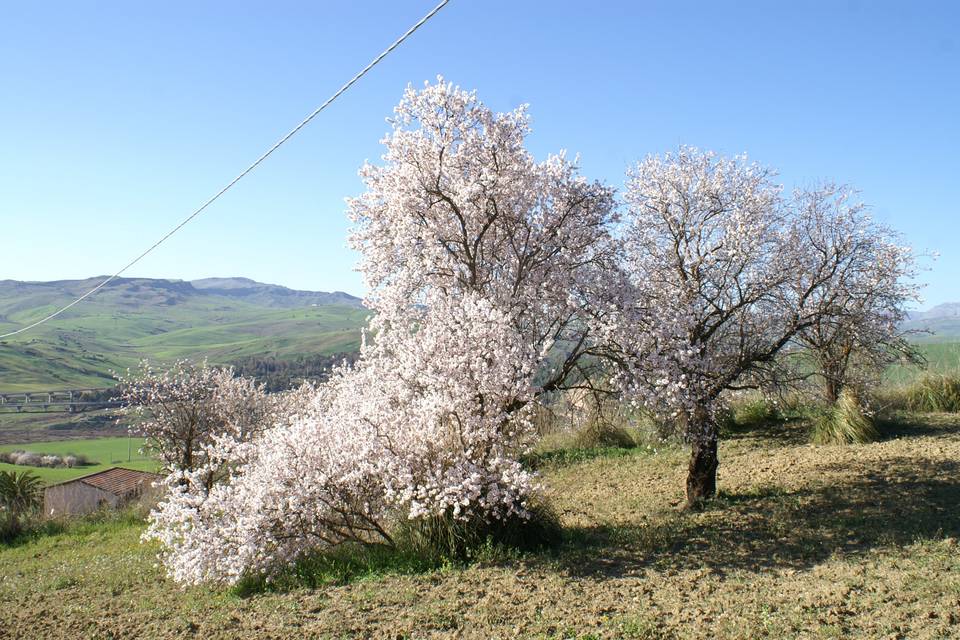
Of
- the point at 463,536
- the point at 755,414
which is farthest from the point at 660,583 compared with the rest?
the point at 755,414

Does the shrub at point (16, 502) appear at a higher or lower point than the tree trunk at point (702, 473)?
lower

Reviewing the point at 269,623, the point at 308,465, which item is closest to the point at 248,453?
the point at 308,465

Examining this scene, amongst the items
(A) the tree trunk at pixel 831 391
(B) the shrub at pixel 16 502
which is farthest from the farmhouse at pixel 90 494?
(A) the tree trunk at pixel 831 391

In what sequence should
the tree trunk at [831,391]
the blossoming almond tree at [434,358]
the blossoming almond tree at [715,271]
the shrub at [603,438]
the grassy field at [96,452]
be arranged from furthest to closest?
the grassy field at [96,452]
the shrub at [603,438]
the tree trunk at [831,391]
the blossoming almond tree at [715,271]
the blossoming almond tree at [434,358]

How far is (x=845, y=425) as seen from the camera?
14.0m

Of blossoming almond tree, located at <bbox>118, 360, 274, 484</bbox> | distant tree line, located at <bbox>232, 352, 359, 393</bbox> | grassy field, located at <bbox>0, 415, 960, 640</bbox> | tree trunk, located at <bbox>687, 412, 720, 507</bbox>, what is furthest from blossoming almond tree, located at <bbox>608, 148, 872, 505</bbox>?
distant tree line, located at <bbox>232, 352, 359, 393</bbox>

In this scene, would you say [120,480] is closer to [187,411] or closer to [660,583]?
[187,411]

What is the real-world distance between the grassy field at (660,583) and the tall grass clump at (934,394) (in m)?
4.49

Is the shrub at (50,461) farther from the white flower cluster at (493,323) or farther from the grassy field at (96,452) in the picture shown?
the white flower cluster at (493,323)

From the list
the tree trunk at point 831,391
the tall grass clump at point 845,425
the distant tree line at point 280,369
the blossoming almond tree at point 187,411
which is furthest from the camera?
the distant tree line at point 280,369

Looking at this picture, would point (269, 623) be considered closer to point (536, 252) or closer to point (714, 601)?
point (714, 601)

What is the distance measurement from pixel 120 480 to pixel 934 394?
2662cm

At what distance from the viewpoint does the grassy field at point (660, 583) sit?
18.5 ft

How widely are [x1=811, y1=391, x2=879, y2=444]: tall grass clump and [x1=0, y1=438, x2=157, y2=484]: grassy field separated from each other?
129 feet
